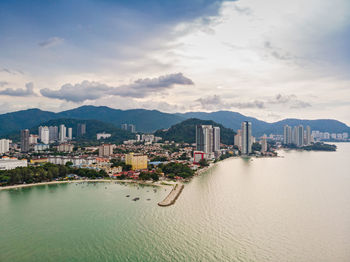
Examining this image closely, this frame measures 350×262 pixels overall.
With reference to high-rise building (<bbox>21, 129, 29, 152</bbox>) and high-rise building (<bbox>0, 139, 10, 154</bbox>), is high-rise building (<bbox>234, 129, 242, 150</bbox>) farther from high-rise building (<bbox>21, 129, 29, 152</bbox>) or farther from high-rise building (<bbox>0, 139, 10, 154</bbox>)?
high-rise building (<bbox>0, 139, 10, 154</bbox>)

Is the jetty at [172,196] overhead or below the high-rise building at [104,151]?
below

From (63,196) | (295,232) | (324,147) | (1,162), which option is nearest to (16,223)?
(63,196)

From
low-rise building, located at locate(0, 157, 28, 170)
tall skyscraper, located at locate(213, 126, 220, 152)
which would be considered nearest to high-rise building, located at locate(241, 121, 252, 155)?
tall skyscraper, located at locate(213, 126, 220, 152)

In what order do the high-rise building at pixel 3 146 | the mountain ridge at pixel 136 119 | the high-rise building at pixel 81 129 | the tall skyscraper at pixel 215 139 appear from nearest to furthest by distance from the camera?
the high-rise building at pixel 3 146, the tall skyscraper at pixel 215 139, the high-rise building at pixel 81 129, the mountain ridge at pixel 136 119

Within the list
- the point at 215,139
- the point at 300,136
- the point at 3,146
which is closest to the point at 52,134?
the point at 3,146

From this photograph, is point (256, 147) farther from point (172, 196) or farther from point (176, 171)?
point (172, 196)

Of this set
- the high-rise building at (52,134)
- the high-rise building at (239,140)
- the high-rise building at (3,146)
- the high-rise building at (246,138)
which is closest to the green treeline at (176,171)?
the high-rise building at (246,138)

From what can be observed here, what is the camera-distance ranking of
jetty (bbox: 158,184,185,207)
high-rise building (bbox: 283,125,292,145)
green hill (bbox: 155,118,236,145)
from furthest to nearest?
high-rise building (bbox: 283,125,292,145) < green hill (bbox: 155,118,236,145) < jetty (bbox: 158,184,185,207)

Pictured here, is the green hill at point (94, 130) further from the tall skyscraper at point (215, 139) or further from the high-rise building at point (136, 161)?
the high-rise building at point (136, 161)
